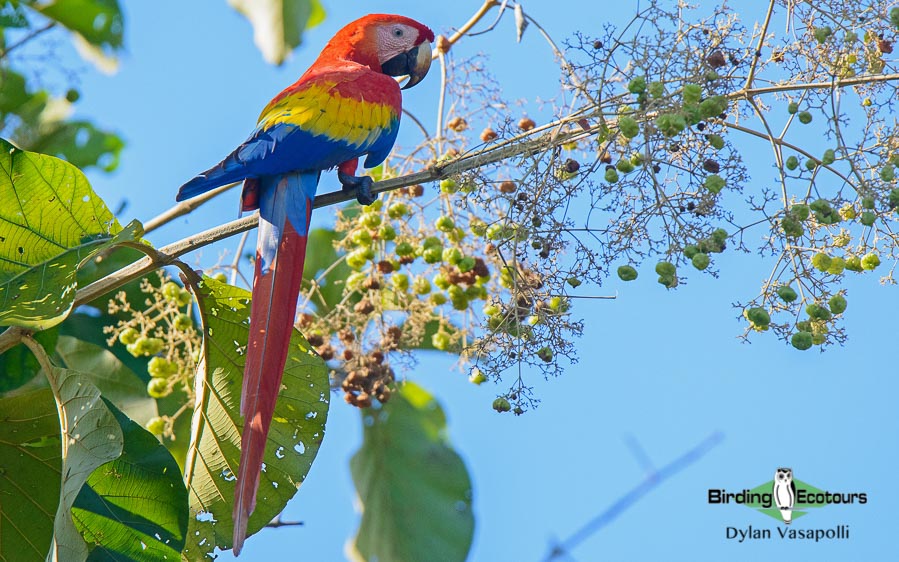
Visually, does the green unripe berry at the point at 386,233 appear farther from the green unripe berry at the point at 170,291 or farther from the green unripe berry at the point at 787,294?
the green unripe berry at the point at 787,294

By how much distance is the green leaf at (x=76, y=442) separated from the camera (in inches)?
59.6

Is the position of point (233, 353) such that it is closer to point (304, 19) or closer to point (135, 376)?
point (135, 376)

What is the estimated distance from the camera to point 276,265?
185cm

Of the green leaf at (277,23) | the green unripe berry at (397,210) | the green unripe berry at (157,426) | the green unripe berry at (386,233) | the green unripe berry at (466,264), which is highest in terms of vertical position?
the green leaf at (277,23)

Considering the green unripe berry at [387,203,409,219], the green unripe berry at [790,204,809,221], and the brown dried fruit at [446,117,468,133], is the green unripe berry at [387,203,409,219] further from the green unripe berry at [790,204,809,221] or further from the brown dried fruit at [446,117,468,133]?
the green unripe berry at [790,204,809,221]

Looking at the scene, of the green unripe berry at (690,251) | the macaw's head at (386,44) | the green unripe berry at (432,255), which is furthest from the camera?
the macaw's head at (386,44)

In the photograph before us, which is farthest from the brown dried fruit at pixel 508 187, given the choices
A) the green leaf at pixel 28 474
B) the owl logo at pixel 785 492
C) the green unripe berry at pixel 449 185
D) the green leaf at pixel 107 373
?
the owl logo at pixel 785 492

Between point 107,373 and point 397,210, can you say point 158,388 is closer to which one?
point 107,373

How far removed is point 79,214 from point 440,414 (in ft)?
4.61

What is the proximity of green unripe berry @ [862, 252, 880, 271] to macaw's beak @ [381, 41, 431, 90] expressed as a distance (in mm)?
1381

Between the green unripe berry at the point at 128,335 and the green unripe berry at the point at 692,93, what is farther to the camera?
the green unripe berry at the point at 128,335

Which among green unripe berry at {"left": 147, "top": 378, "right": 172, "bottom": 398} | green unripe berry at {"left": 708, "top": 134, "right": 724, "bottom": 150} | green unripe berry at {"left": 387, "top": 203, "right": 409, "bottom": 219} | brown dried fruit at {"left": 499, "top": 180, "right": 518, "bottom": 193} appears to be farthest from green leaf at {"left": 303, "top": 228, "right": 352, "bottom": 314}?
green unripe berry at {"left": 708, "top": 134, "right": 724, "bottom": 150}

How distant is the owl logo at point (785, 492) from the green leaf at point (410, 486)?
0.85 metres

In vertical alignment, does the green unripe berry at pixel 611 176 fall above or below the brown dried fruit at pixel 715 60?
below
